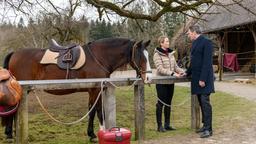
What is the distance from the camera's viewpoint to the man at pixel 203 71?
656 cm

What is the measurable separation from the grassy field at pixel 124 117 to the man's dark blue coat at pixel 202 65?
919mm

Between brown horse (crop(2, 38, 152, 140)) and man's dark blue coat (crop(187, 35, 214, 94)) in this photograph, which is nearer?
man's dark blue coat (crop(187, 35, 214, 94))

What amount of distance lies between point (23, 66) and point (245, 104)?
6188mm

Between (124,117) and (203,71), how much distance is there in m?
3.87

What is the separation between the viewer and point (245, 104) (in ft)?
36.4

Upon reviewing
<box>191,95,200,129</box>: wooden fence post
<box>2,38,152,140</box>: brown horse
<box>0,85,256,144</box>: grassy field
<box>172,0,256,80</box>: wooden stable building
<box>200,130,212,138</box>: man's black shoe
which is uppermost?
<box>172,0,256,80</box>: wooden stable building

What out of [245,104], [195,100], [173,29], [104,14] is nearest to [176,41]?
[173,29]

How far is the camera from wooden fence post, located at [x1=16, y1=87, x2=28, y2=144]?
5652 millimetres

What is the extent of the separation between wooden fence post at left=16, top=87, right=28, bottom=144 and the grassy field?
1239 millimetres

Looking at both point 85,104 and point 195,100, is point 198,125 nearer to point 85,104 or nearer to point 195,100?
point 195,100

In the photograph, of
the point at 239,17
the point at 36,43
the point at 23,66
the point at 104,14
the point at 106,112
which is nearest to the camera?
the point at 106,112

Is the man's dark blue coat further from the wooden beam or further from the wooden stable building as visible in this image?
the wooden stable building

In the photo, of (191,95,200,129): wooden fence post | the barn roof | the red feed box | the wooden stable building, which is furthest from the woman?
the wooden stable building

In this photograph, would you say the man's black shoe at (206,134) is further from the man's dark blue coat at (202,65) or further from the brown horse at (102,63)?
the brown horse at (102,63)
